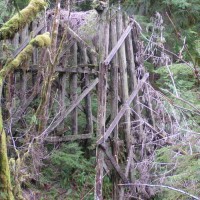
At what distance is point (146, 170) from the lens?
6723mm

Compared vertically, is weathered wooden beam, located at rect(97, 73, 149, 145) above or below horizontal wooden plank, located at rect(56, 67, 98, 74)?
below

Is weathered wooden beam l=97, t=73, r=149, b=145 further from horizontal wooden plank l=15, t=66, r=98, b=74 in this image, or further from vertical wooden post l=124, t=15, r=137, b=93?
horizontal wooden plank l=15, t=66, r=98, b=74

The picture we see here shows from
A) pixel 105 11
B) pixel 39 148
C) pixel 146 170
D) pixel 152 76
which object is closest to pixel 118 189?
pixel 146 170

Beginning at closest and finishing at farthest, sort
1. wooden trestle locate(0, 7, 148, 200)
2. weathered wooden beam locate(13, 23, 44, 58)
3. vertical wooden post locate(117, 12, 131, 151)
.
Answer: wooden trestle locate(0, 7, 148, 200)
vertical wooden post locate(117, 12, 131, 151)
weathered wooden beam locate(13, 23, 44, 58)

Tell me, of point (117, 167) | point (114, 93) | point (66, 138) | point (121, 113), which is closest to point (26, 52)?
point (114, 93)

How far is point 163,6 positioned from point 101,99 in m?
2.70

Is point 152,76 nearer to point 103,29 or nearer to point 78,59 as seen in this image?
point 78,59

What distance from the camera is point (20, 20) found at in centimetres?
673

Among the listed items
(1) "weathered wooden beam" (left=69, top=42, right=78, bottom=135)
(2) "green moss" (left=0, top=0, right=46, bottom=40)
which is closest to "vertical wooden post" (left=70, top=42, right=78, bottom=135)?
(1) "weathered wooden beam" (left=69, top=42, right=78, bottom=135)

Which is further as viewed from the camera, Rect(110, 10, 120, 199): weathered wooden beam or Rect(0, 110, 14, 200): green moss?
Rect(110, 10, 120, 199): weathered wooden beam

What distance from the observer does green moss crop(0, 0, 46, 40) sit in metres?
6.55

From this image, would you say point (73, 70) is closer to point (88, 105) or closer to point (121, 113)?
point (88, 105)

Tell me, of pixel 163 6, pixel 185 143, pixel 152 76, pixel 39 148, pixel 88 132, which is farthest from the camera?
pixel 152 76

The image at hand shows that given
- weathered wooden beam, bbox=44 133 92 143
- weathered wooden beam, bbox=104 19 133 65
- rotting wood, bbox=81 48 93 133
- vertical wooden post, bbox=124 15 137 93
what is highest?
weathered wooden beam, bbox=104 19 133 65
